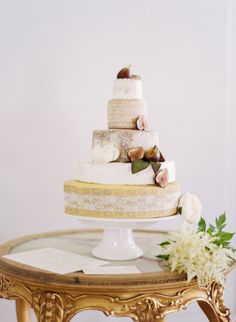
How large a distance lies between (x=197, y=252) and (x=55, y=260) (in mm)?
421

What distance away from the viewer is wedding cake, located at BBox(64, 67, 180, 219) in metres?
1.44

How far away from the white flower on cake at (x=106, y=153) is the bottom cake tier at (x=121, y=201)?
0.29ft

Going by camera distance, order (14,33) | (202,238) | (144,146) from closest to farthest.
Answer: (202,238)
(144,146)
(14,33)

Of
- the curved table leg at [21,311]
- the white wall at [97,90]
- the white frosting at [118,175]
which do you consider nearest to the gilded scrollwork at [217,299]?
the white frosting at [118,175]

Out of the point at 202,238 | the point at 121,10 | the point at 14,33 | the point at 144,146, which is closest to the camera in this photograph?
the point at 202,238

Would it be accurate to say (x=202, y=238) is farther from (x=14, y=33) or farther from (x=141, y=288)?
(x=14, y=33)

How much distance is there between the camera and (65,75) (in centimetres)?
218

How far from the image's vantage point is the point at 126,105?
5.18ft

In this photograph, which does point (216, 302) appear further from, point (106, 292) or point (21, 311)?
point (21, 311)

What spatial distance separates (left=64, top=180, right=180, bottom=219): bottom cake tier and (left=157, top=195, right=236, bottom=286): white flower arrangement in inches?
3.3

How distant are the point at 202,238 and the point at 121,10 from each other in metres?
1.29

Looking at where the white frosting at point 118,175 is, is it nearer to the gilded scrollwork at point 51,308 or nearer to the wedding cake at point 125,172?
the wedding cake at point 125,172

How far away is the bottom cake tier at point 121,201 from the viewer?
1.44 m

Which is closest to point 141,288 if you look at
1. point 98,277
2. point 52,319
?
point 98,277
